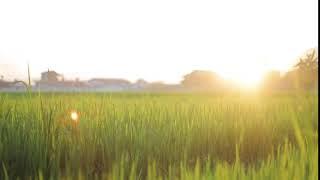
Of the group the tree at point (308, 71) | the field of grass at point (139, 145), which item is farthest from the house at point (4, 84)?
the tree at point (308, 71)

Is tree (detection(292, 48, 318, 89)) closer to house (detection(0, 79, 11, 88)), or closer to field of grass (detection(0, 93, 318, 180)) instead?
field of grass (detection(0, 93, 318, 180))

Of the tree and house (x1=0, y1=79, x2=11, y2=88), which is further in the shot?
house (x1=0, y1=79, x2=11, y2=88)

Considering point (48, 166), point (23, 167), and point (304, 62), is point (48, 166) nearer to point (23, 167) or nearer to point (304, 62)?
point (23, 167)

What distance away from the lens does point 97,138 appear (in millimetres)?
2967

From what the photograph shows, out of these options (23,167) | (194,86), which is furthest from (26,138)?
(194,86)

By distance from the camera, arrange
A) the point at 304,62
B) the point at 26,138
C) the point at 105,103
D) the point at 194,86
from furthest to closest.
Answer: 1. the point at 194,86
2. the point at 105,103
3. the point at 26,138
4. the point at 304,62

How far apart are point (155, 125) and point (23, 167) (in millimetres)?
1407

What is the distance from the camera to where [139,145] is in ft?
10.2

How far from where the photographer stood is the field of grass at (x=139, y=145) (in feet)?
6.95

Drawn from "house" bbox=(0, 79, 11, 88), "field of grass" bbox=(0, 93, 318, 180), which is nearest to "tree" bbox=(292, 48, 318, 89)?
"field of grass" bbox=(0, 93, 318, 180)

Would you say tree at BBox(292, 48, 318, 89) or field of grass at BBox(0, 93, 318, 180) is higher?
tree at BBox(292, 48, 318, 89)

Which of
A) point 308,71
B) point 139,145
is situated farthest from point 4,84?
point 308,71

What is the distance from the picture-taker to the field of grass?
2.12m

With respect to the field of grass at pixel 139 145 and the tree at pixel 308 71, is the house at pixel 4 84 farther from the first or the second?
the tree at pixel 308 71
